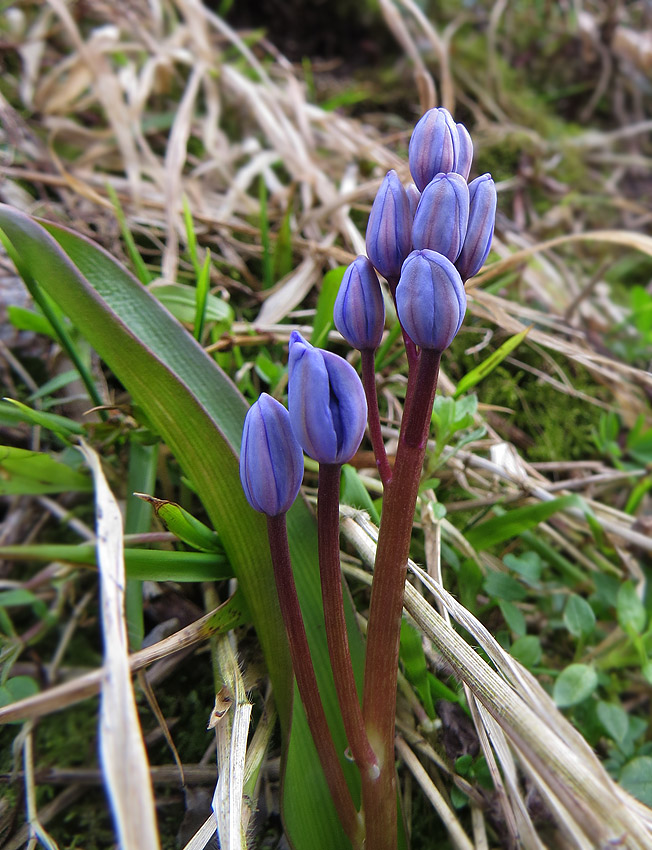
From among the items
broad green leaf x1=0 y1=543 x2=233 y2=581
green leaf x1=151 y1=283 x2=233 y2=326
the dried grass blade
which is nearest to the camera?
the dried grass blade

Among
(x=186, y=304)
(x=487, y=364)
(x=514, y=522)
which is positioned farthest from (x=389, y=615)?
(x=186, y=304)

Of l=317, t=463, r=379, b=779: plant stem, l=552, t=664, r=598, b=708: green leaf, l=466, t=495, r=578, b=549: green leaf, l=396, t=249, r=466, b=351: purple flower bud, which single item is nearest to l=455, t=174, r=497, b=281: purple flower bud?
l=396, t=249, r=466, b=351: purple flower bud

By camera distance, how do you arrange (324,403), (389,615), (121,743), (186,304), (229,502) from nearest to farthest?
(121,743) → (324,403) → (389,615) → (229,502) → (186,304)

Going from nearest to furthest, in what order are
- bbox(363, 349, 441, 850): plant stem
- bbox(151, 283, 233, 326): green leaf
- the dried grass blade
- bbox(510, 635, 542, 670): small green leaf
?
the dried grass blade → bbox(363, 349, 441, 850): plant stem → bbox(510, 635, 542, 670): small green leaf → bbox(151, 283, 233, 326): green leaf

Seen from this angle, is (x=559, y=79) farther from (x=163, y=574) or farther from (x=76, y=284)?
(x=163, y=574)

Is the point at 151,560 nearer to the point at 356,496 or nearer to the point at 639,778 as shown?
the point at 356,496

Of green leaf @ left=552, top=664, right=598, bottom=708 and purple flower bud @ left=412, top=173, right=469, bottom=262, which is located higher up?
purple flower bud @ left=412, top=173, right=469, bottom=262

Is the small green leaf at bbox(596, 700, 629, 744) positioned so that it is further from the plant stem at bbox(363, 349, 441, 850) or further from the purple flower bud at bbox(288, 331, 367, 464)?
the purple flower bud at bbox(288, 331, 367, 464)
